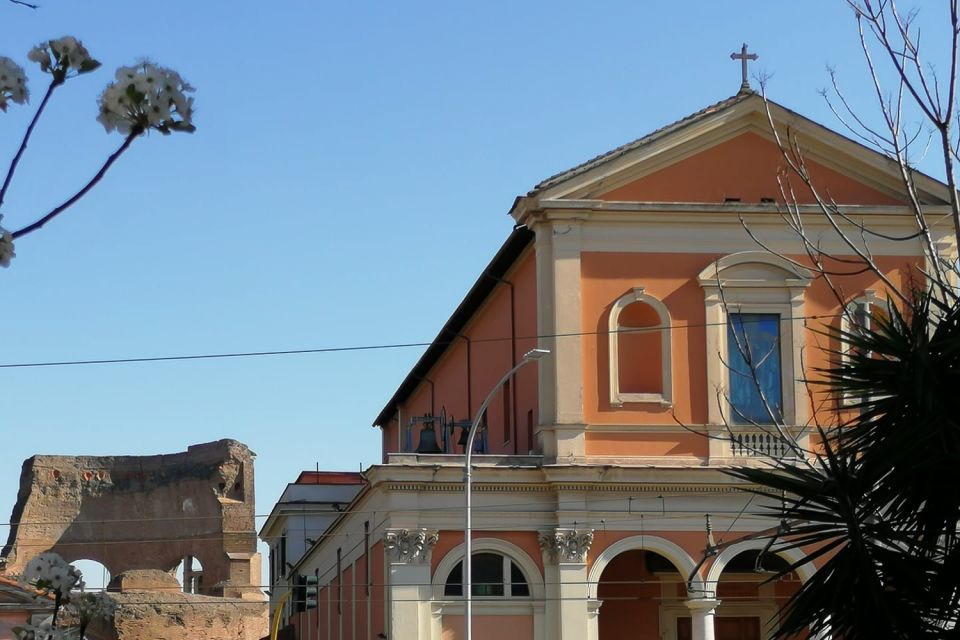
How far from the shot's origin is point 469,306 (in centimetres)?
4088

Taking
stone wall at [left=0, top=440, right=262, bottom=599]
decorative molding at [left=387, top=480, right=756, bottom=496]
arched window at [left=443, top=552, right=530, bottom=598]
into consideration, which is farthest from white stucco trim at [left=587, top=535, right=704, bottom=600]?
stone wall at [left=0, top=440, right=262, bottom=599]

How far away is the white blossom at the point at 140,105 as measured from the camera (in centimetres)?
612

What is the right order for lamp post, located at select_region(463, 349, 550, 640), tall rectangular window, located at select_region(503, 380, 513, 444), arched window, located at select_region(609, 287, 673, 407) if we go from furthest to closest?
tall rectangular window, located at select_region(503, 380, 513, 444) < arched window, located at select_region(609, 287, 673, 407) < lamp post, located at select_region(463, 349, 550, 640)

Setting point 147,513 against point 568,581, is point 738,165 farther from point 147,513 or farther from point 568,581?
point 147,513

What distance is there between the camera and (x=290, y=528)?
5634 cm

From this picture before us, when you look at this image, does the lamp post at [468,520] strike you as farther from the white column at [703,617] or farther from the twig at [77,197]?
the twig at [77,197]

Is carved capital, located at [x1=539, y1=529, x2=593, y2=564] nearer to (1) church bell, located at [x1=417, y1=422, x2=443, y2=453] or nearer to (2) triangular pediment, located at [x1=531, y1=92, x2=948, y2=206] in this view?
(1) church bell, located at [x1=417, y1=422, x2=443, y2=453]

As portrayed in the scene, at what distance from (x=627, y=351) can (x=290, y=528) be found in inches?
978

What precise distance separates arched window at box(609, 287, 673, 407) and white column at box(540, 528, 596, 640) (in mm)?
2792

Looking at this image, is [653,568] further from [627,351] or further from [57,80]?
[57,80]

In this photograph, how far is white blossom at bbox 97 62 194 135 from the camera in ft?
20.1

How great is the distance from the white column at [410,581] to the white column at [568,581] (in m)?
2.23

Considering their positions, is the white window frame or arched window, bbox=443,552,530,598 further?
the white window frame

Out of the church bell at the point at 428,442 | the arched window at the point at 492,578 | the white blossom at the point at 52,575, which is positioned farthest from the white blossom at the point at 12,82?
the church bell at the point at 428,442
